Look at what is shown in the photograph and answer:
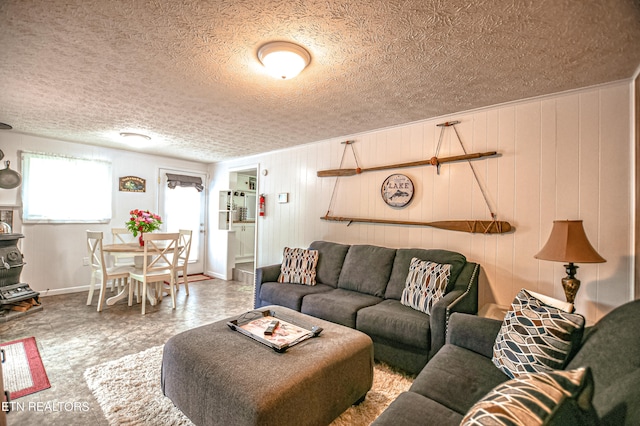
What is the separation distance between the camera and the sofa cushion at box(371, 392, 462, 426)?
1111 mm

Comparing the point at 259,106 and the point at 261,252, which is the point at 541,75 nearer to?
the point at 259,106

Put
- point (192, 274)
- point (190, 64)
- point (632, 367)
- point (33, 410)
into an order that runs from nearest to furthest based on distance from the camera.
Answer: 1. point (632, 367)
2. point (33, 410)
3. point (190, 64)
4. point (192, 274)

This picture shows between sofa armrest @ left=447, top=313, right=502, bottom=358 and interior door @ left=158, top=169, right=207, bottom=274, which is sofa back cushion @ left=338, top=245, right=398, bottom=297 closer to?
sofa armrest @ left=447, top=313, right=502, bottom=358

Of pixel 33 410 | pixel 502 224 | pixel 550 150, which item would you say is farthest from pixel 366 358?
pixel 550 150

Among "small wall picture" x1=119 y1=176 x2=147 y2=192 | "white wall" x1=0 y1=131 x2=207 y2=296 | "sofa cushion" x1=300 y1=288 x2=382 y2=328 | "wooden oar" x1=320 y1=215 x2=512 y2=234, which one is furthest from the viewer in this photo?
"small wall picture" x1=119 y1=176 x2=147 y2=192

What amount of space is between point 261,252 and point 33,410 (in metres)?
3.27

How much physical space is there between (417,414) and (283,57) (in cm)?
200

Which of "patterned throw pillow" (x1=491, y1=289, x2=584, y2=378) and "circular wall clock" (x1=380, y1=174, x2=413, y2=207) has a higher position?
"circular wall clock" (x1=380, y1=174, x2=413, y2=207)

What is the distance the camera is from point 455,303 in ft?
7.20

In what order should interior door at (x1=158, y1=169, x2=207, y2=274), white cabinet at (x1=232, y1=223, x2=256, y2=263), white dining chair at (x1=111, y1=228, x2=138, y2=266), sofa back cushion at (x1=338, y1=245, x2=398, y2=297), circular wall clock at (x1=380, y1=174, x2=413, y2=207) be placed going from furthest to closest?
white cabinet at (x1=232, y1=223, x2=256, y2=263) → interior door at (x1=158, y1=169, x2=207, y2=274) → white dining chair at (x1=111, y1=228, x2=138, y2=266) → circular wall clock at (x1=380, y1=174, x2=413, y2=207) → sofa back cushion at (x1=338, y1=245, x2=398, y2=297)

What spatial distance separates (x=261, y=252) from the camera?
4.94 metres

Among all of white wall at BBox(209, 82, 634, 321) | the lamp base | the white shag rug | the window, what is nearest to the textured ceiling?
white wall at BBox(209, 82, 634, 321)

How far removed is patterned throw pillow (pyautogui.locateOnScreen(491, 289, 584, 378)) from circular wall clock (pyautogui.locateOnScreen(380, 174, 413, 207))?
1792 mm

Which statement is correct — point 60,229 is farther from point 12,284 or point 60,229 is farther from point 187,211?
point 187,211
